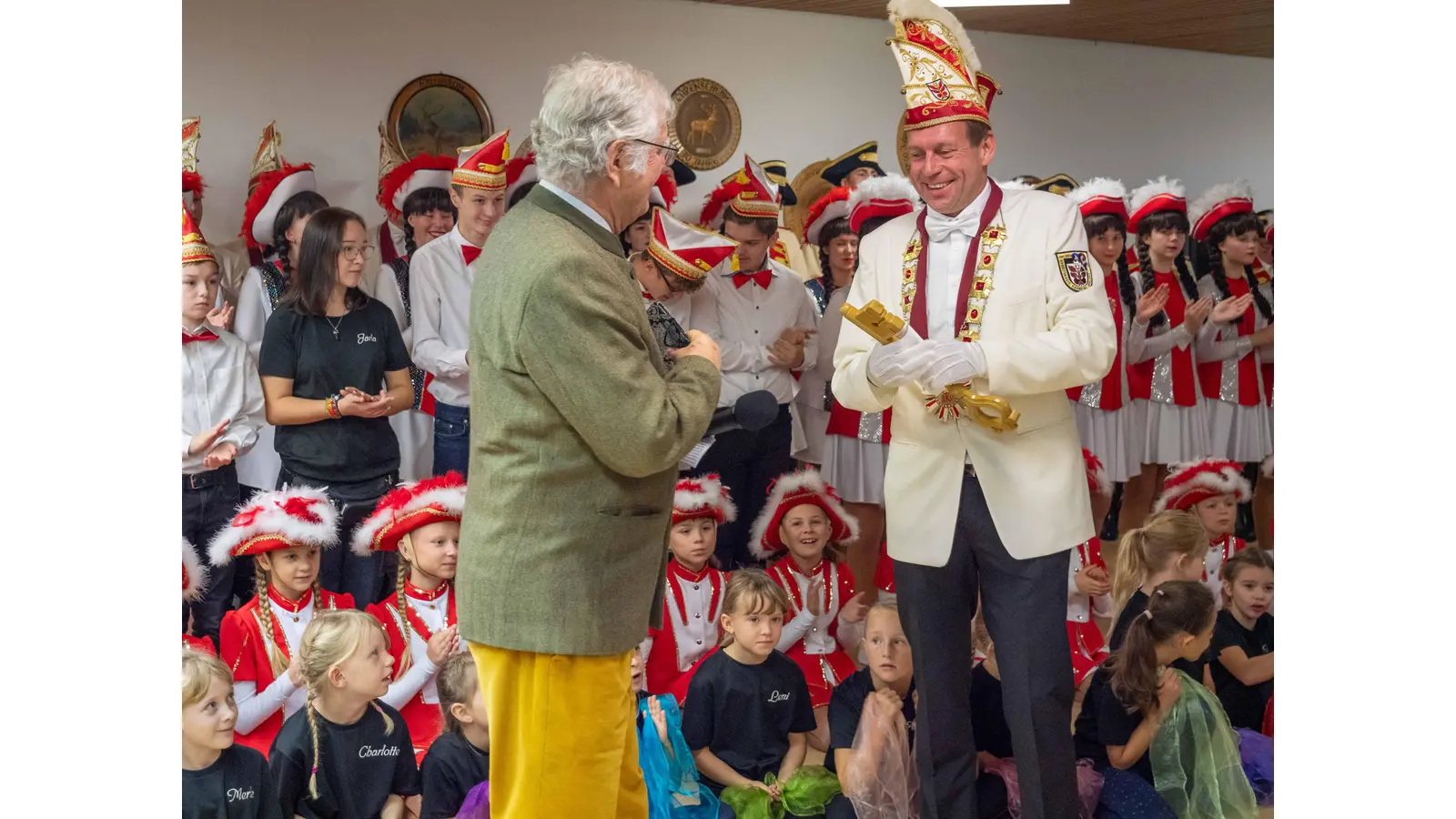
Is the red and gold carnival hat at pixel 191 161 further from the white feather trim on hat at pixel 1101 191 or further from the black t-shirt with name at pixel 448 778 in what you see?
the white feather trim on hat at pixel 1101 191

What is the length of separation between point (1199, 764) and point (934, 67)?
1.86 m

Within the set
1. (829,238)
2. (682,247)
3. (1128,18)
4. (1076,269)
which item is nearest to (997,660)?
(1076,269)

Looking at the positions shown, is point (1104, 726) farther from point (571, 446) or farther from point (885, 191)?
point (885, 191)

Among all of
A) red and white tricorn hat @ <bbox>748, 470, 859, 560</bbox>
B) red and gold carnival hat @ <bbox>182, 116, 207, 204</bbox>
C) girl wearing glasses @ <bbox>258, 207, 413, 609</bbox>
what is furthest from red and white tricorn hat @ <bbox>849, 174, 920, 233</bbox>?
red and gold carnival hat @ <bbox>182, 116, 207, 204</bbox>

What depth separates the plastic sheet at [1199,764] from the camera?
3.49 meters

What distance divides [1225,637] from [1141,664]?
0.71m

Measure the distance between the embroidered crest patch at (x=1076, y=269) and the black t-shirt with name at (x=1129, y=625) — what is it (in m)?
1.30

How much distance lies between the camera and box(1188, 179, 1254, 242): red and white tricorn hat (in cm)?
665

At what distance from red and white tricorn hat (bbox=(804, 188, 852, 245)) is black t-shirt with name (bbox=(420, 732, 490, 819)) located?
9.81 ft

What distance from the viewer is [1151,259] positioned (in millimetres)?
6562

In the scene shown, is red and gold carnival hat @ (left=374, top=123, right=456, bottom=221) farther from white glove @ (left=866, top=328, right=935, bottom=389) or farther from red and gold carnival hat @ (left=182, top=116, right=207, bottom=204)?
white glove @ (left=866, top=328, right=935, bottom=389)

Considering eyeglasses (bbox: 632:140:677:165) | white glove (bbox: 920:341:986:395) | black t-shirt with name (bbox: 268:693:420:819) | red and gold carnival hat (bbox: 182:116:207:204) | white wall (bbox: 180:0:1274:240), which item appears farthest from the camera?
white wall (bbox: 180:0:1274:240)

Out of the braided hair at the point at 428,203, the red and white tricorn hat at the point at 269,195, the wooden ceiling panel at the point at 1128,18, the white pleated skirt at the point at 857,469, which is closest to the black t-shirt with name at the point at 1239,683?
the white pleated skirt at the point at 857,469

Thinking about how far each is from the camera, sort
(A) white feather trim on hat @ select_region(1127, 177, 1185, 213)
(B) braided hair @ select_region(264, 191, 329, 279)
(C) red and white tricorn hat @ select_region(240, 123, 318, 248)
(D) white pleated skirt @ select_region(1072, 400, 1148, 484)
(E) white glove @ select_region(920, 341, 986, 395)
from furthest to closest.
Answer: (A) white feather trim on hat @ select_region(1127, 177, 1185, 213) → (D) white pleated skirt @ select_region(1072, 400, 1148, 484) → (C) red and white tricorn hat @ select_region(240, 123, 318, 248) → (B) braided hair @ select_region(264, 191, 329, 279) → (E) white glove @ select_region(920, 341, 986, 395)
